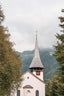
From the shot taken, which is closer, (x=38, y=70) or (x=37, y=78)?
(x=37, y=78)

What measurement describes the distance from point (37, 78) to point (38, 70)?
4.17 metres

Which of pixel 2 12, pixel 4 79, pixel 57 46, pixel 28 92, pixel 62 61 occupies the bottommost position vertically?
pixel 28 92

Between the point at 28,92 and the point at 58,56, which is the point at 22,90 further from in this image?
the point at 58,56

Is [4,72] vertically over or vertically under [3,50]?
under

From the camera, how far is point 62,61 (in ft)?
55.7

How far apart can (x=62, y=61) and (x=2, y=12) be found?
32.7 feet

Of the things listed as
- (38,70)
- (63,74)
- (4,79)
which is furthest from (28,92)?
(63,74)

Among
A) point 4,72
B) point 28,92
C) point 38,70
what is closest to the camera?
point 4,72

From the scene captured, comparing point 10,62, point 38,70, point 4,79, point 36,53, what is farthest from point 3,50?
point 36,53

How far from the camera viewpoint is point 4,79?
2284cm

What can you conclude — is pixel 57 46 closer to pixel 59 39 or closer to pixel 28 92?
pixel 59 39

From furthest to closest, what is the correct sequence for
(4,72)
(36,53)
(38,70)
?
(36,53) → (38,70) → (4,72)

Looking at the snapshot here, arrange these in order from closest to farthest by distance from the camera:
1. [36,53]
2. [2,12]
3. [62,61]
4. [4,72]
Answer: [62,61], [4,72], [2,12], [36,53]

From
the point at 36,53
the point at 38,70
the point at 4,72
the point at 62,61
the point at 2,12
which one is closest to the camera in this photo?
the point at 62,61
